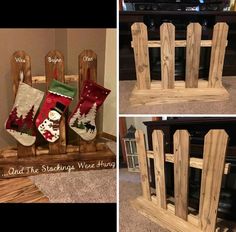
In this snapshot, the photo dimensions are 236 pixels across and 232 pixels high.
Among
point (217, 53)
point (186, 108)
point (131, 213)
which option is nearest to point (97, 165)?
point (131, 213)

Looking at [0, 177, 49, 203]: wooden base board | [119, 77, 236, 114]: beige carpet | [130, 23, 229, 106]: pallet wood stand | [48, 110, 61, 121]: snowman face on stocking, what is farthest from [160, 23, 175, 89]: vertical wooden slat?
[0, 177, 49, 203]: wooden base board

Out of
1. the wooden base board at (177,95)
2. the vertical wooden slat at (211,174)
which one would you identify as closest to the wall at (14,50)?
the wooden base board at (177,95)

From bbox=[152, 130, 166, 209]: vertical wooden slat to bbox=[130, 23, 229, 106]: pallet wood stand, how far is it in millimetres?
256

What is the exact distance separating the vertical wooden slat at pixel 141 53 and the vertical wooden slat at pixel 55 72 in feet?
1.07

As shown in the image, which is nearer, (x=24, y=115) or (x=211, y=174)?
(x=211, y=174)

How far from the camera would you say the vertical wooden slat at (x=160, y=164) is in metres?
1.15

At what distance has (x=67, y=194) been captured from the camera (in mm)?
1176

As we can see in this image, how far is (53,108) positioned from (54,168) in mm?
271

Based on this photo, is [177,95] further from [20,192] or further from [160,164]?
[20,192]

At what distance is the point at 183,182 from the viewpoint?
3.54ft

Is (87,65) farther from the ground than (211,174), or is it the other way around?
(87,65)

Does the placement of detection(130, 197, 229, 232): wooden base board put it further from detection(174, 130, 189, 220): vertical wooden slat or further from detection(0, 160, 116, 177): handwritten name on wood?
detection(0, 160, 116, 177): handwritten name on wood

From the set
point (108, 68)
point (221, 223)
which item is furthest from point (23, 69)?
point (221, 223)

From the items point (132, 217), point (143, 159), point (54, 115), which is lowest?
point (132, 217)
